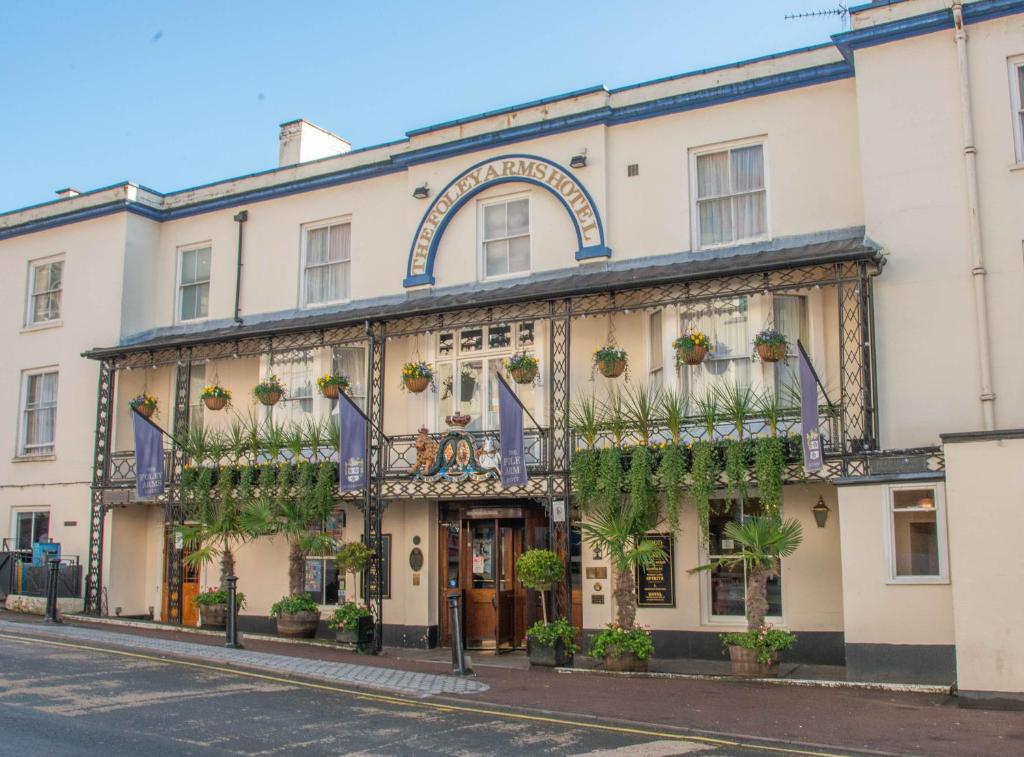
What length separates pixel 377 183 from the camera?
20.6 metres

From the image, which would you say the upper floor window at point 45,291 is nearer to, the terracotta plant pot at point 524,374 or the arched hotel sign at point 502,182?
the arched hotel sign at point 502,182

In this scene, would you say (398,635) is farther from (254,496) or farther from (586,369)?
(586,369)

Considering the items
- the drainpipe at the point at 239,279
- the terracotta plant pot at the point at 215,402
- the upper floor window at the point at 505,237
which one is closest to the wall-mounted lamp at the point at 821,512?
the upper floor window at the point at 505,237

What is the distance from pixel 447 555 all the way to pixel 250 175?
9028 mm

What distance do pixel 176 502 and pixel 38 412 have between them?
5501 mm

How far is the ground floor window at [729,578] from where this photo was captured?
16.2 metres

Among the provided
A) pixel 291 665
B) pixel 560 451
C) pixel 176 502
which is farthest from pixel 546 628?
pixel 176 502

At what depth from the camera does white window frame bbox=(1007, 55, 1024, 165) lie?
47.9 feet

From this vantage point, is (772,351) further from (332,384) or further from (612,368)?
(332,384)

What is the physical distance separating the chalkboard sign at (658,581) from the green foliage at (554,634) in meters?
1.64

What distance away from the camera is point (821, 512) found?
1549 centimetres

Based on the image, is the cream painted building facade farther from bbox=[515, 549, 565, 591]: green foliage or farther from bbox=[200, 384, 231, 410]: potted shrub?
bbox=[200, 384, 231, 410]: potted shrub

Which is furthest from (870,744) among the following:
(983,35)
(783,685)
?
(983,35)

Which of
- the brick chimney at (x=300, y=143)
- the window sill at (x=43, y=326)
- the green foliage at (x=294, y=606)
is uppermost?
the brick chimney at (x=300, y=143)
